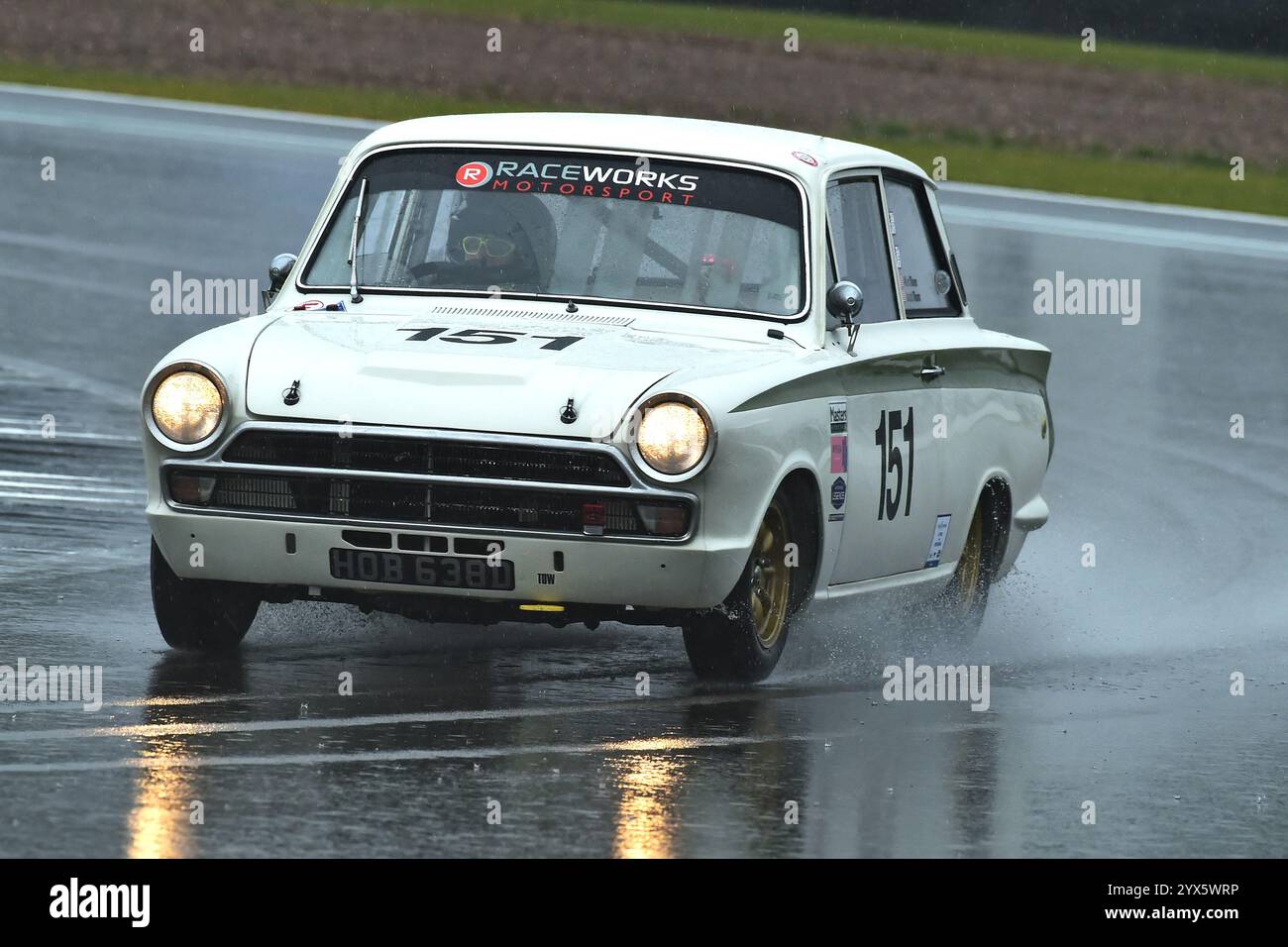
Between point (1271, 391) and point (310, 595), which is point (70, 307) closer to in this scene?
point (1271, 391)

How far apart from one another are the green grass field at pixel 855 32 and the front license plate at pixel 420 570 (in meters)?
33.4

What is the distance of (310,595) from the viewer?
25.9ft

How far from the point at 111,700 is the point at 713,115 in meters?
22.6

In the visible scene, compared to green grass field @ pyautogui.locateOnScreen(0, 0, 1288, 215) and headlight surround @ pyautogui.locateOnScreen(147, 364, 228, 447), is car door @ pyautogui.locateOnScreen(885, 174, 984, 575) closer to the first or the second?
headlight surround @ pyautogui.locateOnScreen(147, 364, 228, 447)

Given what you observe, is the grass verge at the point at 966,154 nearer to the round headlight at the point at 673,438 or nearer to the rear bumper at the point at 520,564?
the rear bumper at the point at 520,564

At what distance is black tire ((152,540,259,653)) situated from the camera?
8.19 m

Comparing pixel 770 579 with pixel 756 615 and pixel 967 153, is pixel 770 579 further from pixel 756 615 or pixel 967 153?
pixel 967 153

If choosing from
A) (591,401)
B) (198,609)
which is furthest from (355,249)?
(591,401)

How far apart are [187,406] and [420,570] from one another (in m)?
0.86

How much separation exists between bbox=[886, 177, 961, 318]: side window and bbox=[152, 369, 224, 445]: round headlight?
9.12 feet

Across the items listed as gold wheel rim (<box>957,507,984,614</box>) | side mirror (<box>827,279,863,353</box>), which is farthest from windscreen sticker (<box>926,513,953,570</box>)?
side mirror (<box>827,279,863,353</box>)

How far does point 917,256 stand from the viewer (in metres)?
9.95

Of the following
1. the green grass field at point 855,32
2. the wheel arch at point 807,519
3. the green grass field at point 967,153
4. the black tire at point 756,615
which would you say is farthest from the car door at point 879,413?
the green grass field at point 855,32
